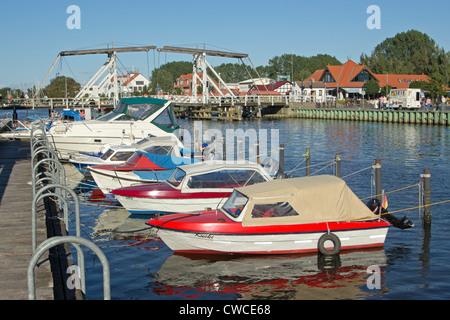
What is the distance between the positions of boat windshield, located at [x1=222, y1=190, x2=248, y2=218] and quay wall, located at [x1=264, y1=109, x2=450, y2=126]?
5077 cm

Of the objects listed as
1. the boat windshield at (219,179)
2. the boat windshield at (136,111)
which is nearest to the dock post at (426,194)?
the boat windshield at (219,179)

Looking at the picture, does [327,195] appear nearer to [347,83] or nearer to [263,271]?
[263,271]

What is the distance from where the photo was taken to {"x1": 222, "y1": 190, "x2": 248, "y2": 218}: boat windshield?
47.4 ft

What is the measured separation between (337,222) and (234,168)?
478 cm

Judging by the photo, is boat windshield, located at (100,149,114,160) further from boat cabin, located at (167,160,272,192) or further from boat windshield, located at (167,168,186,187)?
boat cabin, located at (167,160,272,192)

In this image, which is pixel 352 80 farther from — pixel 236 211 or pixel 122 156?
pixel 236 211

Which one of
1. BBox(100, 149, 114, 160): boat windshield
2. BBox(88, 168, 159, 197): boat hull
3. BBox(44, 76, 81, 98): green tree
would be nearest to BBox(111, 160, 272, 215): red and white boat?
BBox(88, 168, 159, 197): boat hull

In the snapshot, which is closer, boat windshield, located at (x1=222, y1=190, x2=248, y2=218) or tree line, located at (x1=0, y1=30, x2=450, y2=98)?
boat windshield, located at (x1=222, y1=190, x2=248, y2=218)

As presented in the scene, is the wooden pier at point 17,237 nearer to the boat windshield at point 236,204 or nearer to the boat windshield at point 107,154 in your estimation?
the boat windshield at point 107,154

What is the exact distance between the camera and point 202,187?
A: 58.9 ft

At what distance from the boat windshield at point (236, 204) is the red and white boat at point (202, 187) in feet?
9.33

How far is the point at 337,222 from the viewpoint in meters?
14.5

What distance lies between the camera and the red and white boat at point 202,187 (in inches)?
699
